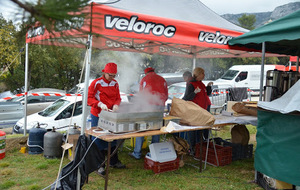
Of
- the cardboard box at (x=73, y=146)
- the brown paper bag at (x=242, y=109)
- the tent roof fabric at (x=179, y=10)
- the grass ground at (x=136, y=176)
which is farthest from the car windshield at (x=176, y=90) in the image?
the cardboard box at (x=73, y=146)

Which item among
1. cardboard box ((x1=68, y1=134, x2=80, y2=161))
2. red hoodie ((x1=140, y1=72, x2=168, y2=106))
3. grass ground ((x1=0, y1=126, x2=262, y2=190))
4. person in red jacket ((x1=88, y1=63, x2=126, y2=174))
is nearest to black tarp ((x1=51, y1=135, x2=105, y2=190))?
grass ground ((x1=0, y1=126, x2=262, y2=190))

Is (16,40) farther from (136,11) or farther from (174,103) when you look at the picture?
(174,103)

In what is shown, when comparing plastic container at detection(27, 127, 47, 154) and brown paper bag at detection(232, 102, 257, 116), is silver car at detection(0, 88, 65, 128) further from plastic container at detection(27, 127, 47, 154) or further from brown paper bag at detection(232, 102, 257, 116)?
brown paper bag at detection(232, 102, 257, 116)

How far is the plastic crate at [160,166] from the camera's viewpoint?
164 inches

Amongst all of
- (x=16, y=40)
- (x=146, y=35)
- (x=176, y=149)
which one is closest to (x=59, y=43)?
(x=16, y=40)

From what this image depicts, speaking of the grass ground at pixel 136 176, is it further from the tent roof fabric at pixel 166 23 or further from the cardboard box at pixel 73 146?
the tent roof fabric at pixel 166 23

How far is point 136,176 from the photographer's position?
408 centimetres

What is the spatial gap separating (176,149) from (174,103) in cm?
81

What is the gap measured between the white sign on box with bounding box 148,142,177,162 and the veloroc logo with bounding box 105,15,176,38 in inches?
71.4

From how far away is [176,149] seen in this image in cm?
438

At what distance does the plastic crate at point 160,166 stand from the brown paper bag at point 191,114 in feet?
2.43

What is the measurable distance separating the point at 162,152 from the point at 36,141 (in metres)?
2.62

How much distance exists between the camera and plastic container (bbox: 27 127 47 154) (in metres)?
4.97

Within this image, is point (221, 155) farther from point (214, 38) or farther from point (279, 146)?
point (214, 38)
